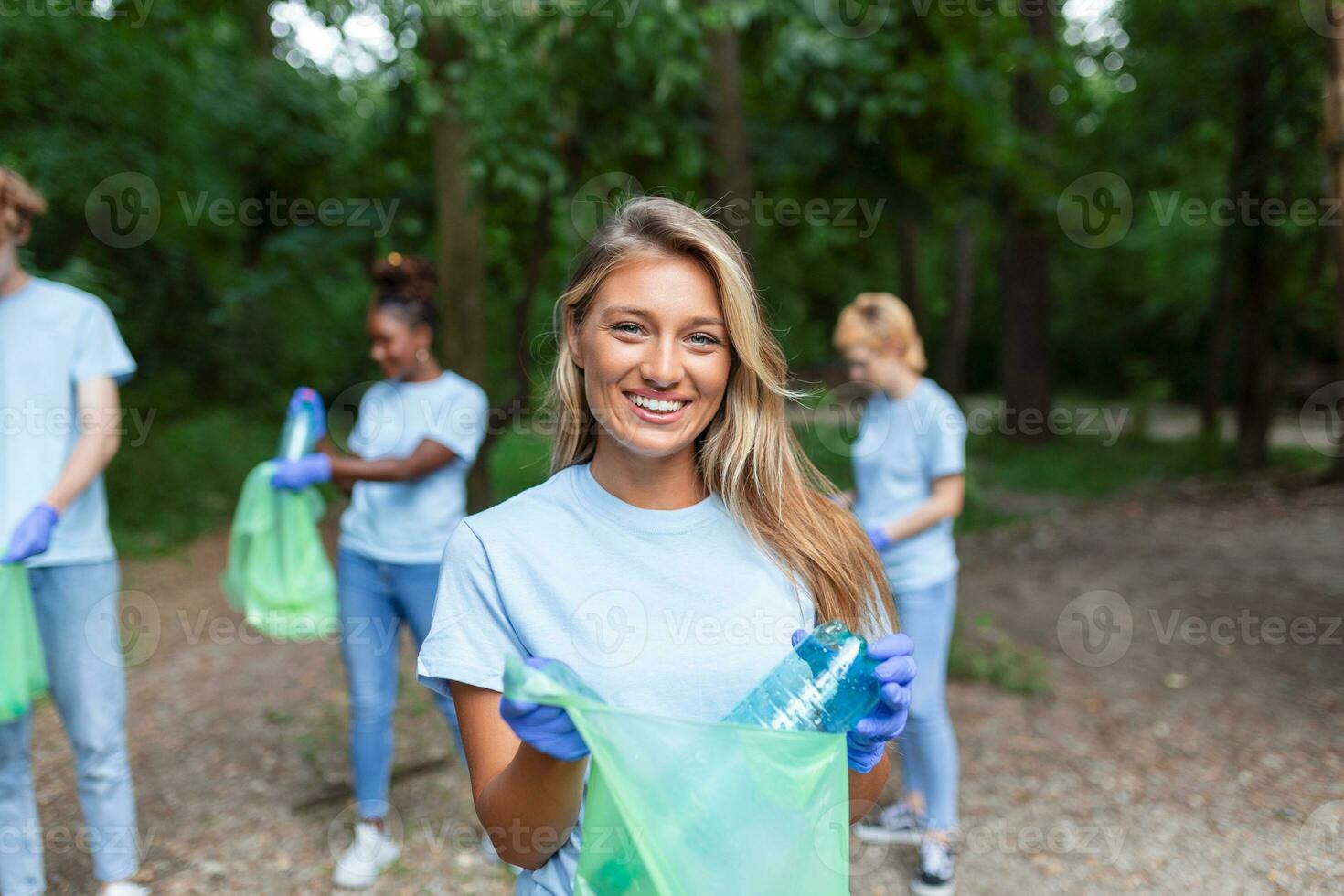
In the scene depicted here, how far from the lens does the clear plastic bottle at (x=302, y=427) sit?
3.48 metres

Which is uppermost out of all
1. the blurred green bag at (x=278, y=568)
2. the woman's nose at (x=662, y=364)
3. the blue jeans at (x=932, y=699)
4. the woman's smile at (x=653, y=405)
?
the woman's nose at (x=662, y=364)

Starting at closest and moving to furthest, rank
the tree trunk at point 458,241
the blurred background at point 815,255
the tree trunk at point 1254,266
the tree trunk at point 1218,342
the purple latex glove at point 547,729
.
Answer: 1. the purple latex glove at point 547,729
2. the blurred background at point 815,255
3. the tree trunk at point 458,241
4. the tree trunk at point 1254,266
5. the tree trunk at point 1218,342

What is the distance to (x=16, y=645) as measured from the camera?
2531 millimetres

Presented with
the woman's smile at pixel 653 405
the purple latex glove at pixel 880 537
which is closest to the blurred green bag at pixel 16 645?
the woman's smile at pixel 653 405

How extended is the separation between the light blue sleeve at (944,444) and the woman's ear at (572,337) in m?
1.89

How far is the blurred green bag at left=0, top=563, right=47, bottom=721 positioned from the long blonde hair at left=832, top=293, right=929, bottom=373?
2399 millimetres

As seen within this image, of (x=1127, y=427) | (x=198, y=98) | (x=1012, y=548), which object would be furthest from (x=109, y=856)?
(x=1127, y=427)

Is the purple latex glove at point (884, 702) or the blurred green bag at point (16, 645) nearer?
the purple latex glove at point (884, 702)

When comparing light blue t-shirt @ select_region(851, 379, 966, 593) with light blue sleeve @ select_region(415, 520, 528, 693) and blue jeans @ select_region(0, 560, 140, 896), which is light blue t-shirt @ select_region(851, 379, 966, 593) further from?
blue jeans @ select_region(0, 560, 140, 896)

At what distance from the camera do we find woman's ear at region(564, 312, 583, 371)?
1609 millimetres

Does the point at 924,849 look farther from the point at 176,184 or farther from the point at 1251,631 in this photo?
the point at 176,184

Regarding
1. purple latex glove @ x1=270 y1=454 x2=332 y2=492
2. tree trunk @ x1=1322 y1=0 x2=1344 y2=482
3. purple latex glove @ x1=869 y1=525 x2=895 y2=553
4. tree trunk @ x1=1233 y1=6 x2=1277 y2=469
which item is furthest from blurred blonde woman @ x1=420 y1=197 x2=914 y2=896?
tree trunk @ x1=1233 y1=6 x2=1277 y2=469

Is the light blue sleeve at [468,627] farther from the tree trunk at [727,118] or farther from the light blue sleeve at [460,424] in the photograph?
the tree trunk at [727,118]

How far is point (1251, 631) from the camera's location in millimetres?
5980
